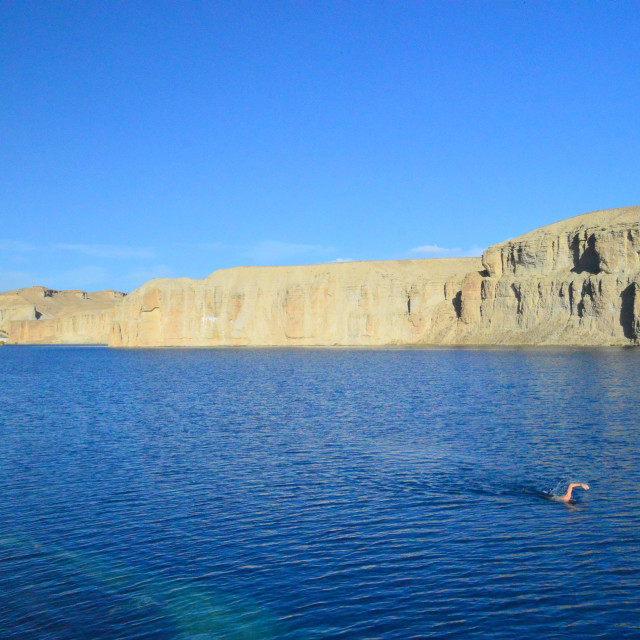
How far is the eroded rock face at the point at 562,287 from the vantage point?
107m

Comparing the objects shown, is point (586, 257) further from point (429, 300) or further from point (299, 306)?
point (299, 306)

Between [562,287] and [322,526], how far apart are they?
107414mm

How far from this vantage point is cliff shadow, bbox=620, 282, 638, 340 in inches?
4082

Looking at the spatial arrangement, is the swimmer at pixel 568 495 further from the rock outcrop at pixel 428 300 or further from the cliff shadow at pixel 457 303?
the cliff shadow at pixel 457 303

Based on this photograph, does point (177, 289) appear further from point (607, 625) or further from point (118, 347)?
point (607, 625)

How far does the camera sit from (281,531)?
17094 millimetres

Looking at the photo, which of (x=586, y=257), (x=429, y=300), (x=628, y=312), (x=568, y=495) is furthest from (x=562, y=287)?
(x=568, y=495)

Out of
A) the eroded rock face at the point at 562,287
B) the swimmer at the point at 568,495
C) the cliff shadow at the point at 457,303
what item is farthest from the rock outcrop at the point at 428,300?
the swimmer at the point at 568,495

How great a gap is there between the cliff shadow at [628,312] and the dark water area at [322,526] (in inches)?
2912

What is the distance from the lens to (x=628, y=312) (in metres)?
105

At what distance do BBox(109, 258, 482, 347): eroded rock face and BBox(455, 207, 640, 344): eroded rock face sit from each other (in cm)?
1327

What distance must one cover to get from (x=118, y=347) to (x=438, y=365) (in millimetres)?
113550

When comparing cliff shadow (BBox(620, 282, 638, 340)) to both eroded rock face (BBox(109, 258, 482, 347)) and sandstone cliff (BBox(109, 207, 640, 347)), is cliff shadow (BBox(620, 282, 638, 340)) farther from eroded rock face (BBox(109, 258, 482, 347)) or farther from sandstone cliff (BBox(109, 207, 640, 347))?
eroded rock face (BBox(109, 258, 482, 347))

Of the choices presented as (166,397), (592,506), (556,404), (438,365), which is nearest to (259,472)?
(592,506)
